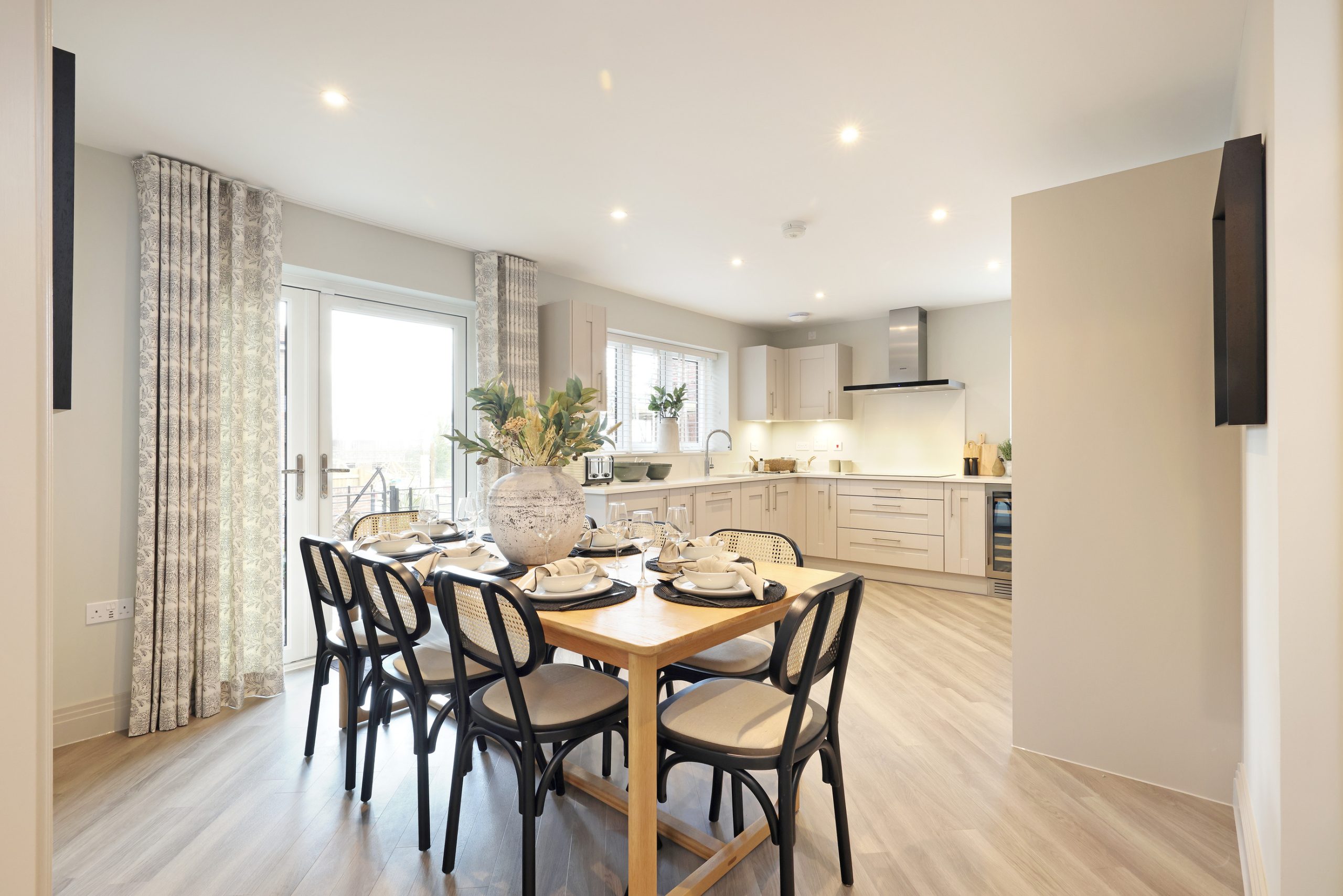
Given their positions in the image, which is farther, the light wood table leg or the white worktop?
the white worktop

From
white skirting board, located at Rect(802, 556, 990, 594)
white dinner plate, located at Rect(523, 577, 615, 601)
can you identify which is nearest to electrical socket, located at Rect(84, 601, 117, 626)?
white dinner plate, located at Rect(523, 577, 615, 601)

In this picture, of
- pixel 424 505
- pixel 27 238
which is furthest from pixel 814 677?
pixel 424 505

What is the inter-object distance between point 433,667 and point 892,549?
439 centimetres

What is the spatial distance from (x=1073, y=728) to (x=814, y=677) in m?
1.53

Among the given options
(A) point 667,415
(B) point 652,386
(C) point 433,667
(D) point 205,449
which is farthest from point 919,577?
(D) point 205,449

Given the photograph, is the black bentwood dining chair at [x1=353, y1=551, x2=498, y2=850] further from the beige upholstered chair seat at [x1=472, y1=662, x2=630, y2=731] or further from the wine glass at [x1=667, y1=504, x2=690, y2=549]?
the wine glass at [x1=667, y1=504, x2=690, y2=549]

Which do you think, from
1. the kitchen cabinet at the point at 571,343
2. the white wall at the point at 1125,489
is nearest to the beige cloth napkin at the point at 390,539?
the kitchen cabinet at the point at 571,343

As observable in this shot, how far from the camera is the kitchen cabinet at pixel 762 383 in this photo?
641 cm

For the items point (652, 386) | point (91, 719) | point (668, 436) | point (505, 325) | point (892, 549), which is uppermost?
point (505, 325)

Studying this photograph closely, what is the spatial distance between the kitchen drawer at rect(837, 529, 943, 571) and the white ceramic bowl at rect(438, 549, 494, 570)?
168 inches

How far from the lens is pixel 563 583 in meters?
1.84

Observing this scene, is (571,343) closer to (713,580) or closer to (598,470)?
(598,470)

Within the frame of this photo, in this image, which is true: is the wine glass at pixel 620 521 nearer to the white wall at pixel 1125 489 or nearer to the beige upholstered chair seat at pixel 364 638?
the beige upholstered chair seat at pixel 364 638

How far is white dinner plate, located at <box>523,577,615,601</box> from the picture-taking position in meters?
1.79
